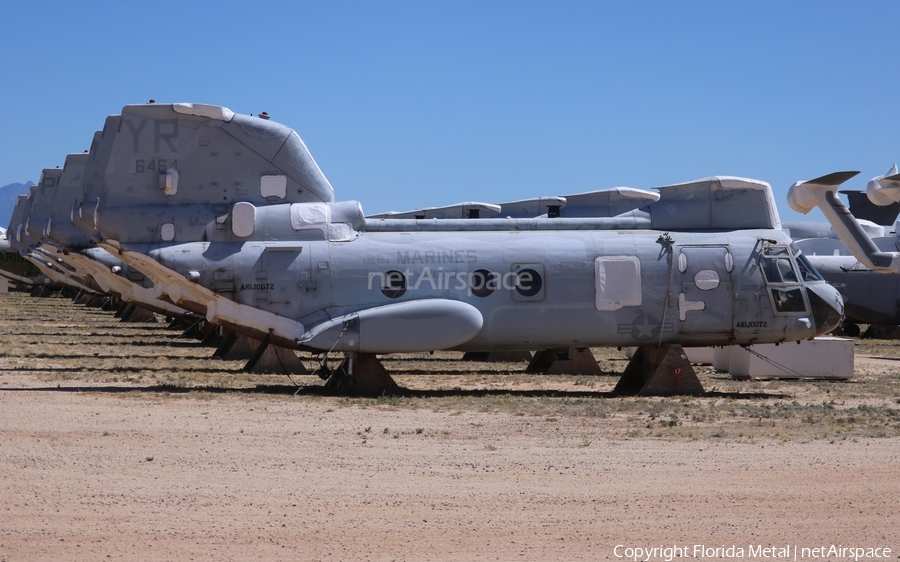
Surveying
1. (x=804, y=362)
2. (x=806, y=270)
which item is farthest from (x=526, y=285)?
(x=804, y=362)

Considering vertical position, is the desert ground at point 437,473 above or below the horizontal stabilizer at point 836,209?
below

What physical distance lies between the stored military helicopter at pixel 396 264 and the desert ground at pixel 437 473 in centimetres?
113

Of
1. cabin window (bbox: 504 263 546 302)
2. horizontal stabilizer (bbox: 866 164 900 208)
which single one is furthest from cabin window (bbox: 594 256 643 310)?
horizontal stabilizer (bbox: 866 164 900 208)

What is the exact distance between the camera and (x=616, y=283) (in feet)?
59.3

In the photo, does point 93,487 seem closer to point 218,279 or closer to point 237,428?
point 237,428

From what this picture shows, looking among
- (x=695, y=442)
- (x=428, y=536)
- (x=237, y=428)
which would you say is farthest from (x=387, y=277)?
→ (x=428, y=536)

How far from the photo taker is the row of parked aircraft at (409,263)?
17641mm

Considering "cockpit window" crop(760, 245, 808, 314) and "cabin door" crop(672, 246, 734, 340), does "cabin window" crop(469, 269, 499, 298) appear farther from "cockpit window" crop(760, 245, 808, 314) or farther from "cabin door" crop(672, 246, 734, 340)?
"cockpit window" crop(760, 245, 808, 314)

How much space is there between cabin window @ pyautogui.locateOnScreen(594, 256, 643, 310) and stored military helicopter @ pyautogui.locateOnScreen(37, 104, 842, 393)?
2 centimetres

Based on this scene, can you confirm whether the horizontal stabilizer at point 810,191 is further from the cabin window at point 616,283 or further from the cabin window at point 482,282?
the cabin window at point 482,282

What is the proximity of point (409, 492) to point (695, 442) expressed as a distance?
14.9ft

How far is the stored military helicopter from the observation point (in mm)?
17641

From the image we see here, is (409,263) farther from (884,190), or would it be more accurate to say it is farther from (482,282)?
(884,190)

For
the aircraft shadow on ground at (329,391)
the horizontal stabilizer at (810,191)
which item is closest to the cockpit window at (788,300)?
the aircraft shadow on ground at (329,391)
